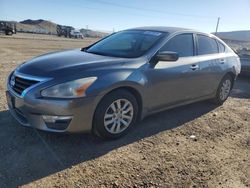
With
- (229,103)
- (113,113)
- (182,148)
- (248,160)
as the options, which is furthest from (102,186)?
(229,103)

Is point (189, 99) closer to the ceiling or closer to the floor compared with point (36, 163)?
closer to the ceiling

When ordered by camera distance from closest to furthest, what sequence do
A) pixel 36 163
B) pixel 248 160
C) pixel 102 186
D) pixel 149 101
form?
pixel 102 186 < pixel 36 163 < pixel 248 160 < pixel 149 101

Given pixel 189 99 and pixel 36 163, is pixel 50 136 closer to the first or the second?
pixel 36 163

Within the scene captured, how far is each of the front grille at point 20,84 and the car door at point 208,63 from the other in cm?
312

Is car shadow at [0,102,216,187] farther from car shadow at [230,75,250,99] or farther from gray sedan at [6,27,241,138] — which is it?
car shadow at [230,75,250,99]

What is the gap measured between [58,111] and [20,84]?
724 mm

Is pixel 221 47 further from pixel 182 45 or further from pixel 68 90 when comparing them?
pixel 68 90

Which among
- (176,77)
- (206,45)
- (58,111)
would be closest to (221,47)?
(206,45)

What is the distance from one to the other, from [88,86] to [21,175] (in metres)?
1.30

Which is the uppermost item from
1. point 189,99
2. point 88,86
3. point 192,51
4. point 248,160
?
point 192,51

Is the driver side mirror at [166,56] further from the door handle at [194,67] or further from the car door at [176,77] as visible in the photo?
the door handle at [194,67]

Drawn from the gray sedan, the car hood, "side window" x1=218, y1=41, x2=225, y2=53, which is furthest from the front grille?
"side window" x1=218, y1=41, x2=225, y2=53

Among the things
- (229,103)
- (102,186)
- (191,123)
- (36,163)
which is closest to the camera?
(102,186)

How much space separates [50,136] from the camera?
4.04 meters
